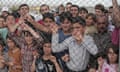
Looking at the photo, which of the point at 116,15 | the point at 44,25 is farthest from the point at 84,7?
the point at 116,15

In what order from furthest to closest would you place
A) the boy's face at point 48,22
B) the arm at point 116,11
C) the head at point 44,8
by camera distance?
the head at point 44,8 → the boy's face at point 48,22 → the arm at point 116,11

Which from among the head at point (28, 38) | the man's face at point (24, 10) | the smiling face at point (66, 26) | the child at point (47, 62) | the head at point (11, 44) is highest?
the man's face at point (24, 10)

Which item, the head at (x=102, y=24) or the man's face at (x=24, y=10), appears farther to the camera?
the man's face at (x=24, y=10)

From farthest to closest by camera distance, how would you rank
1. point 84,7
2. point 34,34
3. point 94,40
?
1. point 84,7
2. point 34,34
3. point 94,40

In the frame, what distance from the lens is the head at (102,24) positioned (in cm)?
413

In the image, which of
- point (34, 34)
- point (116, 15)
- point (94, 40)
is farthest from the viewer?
point (34, 34)

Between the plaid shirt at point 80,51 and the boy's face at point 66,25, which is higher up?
the boy's face at point 66,25

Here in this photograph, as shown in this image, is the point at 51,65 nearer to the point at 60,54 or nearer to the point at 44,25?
the point at 60,54

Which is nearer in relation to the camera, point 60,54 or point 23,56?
point 60,54

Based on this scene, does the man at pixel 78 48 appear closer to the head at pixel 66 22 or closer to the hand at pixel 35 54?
the head at pixel 66 22

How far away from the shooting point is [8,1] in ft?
16.0

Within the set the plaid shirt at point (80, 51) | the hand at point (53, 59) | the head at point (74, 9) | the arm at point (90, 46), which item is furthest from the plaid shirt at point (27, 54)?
the head at point (74, 9)

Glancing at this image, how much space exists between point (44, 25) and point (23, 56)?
49cm

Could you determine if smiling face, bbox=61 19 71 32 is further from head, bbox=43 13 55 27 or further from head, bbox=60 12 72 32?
head, bbox=43 13 55 27
